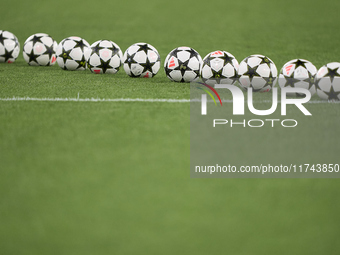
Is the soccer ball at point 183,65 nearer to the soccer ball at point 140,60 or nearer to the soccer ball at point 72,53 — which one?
the soccer ball at point 140,60

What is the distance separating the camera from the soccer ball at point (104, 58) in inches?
394

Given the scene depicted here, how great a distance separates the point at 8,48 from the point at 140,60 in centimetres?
488

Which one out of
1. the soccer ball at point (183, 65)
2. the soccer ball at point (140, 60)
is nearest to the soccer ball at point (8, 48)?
the soccer ball at point (140, 60)

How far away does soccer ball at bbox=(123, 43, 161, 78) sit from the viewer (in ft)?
30.1

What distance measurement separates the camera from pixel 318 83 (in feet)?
22.5

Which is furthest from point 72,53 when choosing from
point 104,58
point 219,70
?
point 219,70

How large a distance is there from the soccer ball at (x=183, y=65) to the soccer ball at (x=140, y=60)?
0.58 metres

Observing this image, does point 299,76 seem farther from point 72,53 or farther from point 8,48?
point 8,48

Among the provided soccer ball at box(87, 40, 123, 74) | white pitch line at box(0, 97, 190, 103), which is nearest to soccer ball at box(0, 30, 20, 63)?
soccer ball at box(87, 40, 123, 74)

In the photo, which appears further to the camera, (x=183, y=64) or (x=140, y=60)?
(x=140, y=60)

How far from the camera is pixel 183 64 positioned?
8641mm

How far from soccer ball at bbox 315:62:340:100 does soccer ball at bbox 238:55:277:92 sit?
0.94 m

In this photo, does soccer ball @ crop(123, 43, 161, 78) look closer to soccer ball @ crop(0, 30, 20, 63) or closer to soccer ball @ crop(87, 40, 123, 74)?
soccer ball @ crop(87, 40, 123, 74)

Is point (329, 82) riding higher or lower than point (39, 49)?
lower
